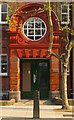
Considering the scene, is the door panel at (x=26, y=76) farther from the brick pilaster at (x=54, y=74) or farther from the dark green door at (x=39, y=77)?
the brick pilaster at (x=54, y=74)

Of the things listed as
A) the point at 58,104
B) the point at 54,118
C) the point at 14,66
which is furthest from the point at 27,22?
the point at 54,118

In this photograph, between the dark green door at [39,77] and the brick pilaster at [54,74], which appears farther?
the dark green door at [39,77]

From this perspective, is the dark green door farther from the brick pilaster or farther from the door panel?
the brick pilaster

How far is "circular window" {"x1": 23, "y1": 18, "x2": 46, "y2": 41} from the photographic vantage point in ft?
56.7

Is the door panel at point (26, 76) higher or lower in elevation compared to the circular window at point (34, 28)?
lower

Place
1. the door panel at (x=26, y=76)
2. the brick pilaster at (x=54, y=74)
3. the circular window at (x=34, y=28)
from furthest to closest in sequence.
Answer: the door panel at (x=26, y=76) → the circular window at (x=34, y=28) → the brick pilaster at (x=54, y=74)

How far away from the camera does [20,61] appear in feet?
58.0

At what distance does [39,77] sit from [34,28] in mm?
3617

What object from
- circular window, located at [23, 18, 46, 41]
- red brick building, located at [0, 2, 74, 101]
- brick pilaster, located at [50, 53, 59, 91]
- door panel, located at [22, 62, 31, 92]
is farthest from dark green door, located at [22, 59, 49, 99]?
circular window, located at [23, 18, 46, 41]

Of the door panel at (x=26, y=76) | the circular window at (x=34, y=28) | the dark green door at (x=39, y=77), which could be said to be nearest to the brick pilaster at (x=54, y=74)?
the dark green door at (x=39, y=77)

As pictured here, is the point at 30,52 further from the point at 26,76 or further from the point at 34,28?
the point at 26,76

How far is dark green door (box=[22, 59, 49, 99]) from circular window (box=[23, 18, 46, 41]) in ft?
5.88

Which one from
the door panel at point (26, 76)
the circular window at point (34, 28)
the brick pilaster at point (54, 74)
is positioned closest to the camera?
the brick pilaster at point (54, 74)

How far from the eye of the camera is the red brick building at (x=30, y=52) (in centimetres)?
1678
